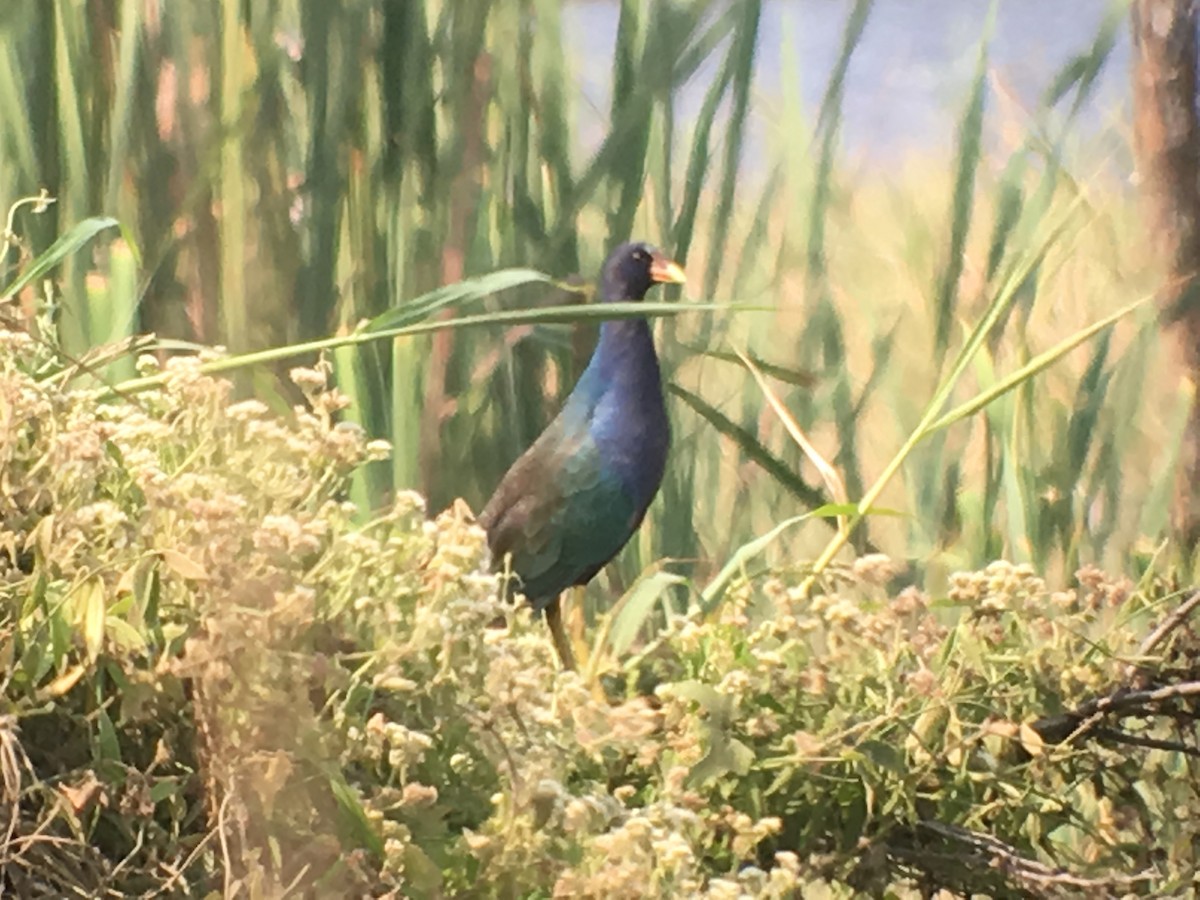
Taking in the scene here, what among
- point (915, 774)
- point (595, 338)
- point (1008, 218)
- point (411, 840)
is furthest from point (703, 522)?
point (411, 840)

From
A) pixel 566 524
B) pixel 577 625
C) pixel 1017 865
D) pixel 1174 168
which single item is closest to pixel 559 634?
pixel 577 625

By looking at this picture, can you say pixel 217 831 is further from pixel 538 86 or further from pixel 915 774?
pixel 538 86

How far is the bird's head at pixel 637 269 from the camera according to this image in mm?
753

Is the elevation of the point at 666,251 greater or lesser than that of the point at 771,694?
greater

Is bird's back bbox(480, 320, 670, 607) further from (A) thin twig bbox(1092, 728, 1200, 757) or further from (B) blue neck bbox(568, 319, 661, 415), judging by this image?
(A) thin twig bbox(1092, 728, 1200, 757)

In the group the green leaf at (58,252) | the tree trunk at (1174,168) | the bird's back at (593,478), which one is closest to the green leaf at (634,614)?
the bird's back at (593,478)

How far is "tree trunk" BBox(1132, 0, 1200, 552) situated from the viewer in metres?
0.87

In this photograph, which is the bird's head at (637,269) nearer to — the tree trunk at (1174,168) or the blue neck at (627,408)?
the blue neck at (627,408)

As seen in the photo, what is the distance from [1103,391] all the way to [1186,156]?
167 mm

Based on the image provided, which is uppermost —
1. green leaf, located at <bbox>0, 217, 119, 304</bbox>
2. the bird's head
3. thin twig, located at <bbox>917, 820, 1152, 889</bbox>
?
green leaf, located at <bbox>0, 217, 119, 304</bbox>

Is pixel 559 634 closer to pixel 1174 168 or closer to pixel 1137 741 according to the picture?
pixel 1137 741

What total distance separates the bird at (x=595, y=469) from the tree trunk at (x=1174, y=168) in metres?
0.32

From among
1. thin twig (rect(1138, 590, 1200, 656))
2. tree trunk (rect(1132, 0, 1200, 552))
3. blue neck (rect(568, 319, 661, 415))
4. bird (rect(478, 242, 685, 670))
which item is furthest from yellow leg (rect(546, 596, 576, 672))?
tree trunk (rect(1132, 0, 1200, 552))

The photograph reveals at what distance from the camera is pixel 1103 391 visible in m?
0.87
